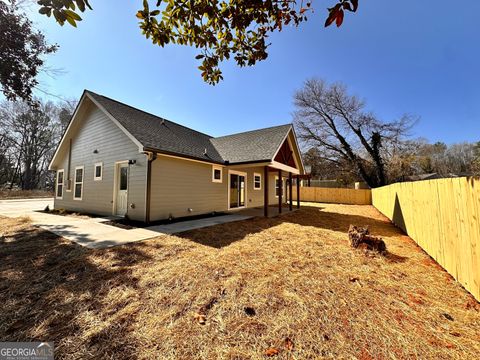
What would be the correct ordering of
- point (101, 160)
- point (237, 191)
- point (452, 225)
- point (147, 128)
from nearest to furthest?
point (452, 225)
point (147, 128)
point (101, 160)
point (237, 191)

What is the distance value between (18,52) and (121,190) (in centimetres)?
729

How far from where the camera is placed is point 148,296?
8.92ft

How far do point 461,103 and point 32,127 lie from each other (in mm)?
56195

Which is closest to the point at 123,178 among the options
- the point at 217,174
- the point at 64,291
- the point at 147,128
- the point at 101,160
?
the point at 101,160

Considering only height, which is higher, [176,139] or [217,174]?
[176,139]

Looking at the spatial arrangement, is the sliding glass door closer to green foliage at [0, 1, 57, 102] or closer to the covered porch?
the covered porch

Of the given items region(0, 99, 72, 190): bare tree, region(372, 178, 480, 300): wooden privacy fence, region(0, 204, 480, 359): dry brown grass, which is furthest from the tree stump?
region(0, 99, 72, 190): bare tree

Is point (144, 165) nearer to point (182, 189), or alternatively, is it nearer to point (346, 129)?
point (182, 189)

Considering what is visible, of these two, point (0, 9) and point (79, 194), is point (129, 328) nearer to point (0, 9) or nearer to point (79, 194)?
point (79, 194)

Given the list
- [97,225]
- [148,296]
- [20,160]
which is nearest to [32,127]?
[20,160]

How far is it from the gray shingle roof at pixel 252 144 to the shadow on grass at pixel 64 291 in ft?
23.0

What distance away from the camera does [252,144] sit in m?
12.0

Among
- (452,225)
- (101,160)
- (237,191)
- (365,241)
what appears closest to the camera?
(452,225)

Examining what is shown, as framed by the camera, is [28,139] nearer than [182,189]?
No
